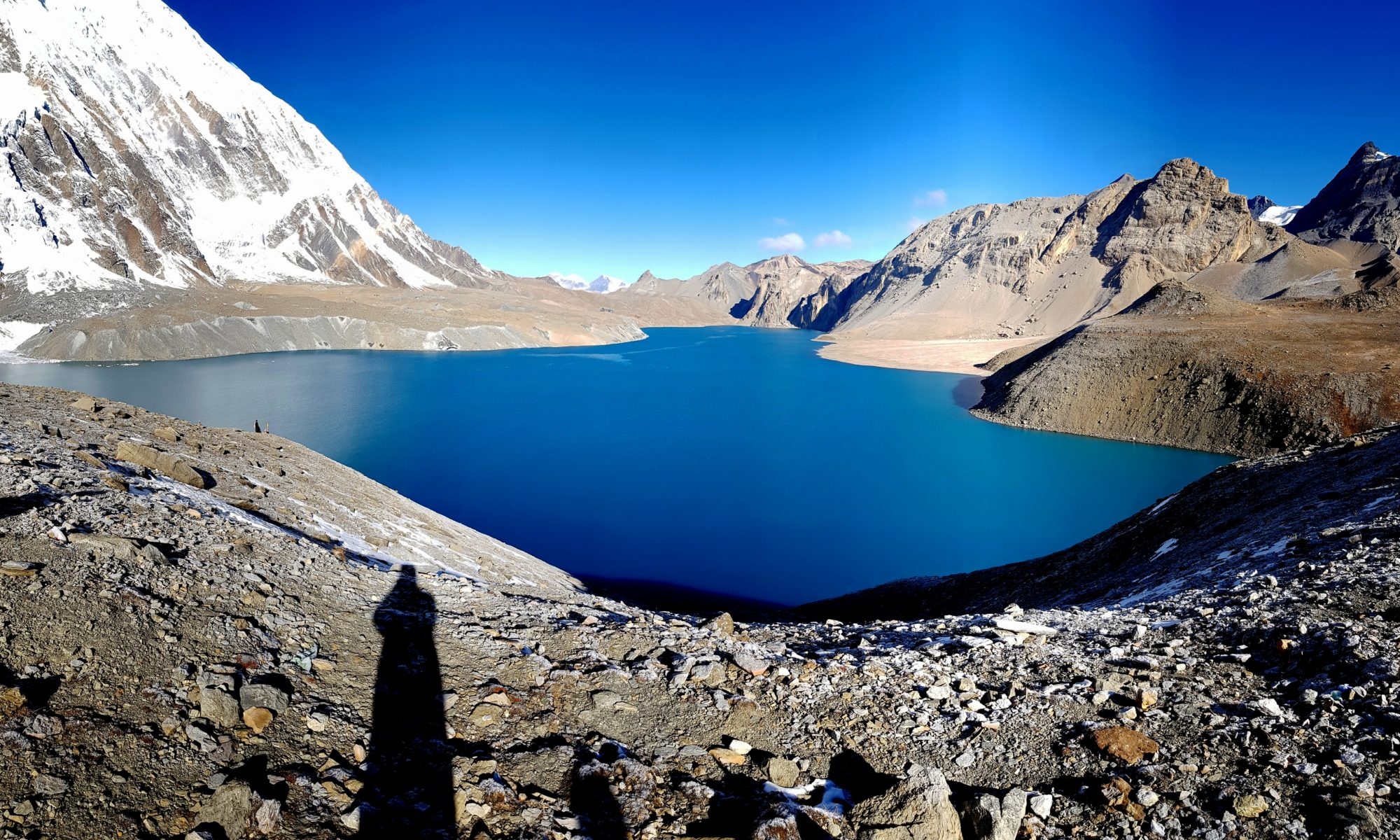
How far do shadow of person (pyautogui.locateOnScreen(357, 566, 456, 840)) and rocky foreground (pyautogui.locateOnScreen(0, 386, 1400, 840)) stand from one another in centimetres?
2

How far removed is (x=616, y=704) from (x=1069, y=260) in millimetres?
146390

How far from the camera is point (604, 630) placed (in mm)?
6516

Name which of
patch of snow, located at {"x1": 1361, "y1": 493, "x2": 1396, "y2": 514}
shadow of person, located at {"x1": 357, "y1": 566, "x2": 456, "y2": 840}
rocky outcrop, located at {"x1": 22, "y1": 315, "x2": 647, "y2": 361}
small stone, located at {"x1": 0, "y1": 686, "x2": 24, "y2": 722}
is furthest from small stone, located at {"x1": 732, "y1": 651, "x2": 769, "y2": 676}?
rocky outcrop, located at {"x1": 22, "y1": 315, "x2": 647, "y2": 361}

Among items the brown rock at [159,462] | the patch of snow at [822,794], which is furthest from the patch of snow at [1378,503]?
the brown rock at [159,462]

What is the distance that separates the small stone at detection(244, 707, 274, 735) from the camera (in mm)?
3971

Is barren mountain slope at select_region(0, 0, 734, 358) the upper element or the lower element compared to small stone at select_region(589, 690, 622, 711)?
upper

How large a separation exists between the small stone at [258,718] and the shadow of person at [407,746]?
0.66m

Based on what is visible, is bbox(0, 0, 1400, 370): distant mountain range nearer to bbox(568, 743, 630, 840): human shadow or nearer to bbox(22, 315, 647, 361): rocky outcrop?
bbox(22, 315, 647, 361): rocky outcrop

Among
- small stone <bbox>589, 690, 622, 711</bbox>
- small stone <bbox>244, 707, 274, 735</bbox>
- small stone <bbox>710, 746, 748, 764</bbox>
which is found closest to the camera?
small stone <bbox>244, 707, 274, 735</bbox>

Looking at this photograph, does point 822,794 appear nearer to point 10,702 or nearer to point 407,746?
point 407,746

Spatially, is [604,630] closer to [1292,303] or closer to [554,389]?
[554,389]

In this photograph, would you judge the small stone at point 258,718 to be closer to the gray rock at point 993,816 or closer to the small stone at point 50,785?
the small stone at point 50,785

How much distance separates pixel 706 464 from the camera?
1294 inches

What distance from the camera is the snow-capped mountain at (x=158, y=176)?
3777 inches
